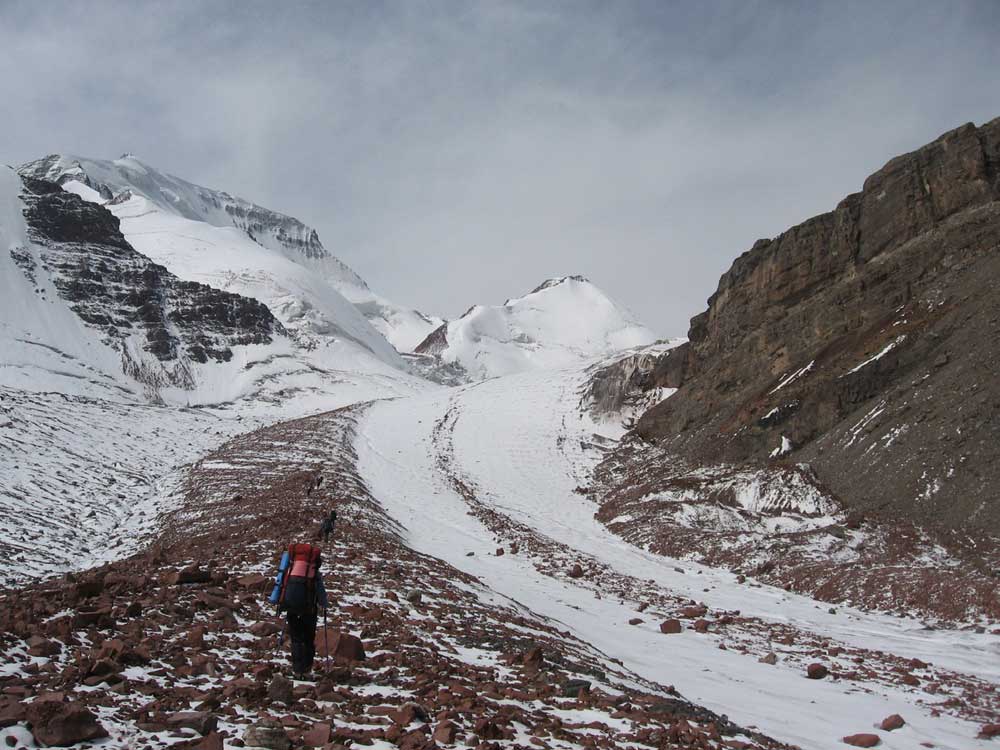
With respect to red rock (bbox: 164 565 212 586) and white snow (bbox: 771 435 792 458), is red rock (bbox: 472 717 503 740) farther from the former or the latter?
white snow (bbox: 771 435 792 458)

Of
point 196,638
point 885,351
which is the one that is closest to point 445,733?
point 196,638

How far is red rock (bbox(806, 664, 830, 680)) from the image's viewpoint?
12.6 m

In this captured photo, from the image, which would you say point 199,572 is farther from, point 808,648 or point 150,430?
point 150,430

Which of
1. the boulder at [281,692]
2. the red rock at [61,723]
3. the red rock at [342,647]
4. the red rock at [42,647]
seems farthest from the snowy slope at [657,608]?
the red rock at [42,647]

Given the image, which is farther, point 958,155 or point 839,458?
point 958,155

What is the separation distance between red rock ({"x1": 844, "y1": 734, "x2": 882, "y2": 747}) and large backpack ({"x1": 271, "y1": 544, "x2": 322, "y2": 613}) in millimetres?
7343

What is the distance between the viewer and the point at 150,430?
46969 millimetres

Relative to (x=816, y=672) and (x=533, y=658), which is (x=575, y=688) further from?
(x=816, y=672)

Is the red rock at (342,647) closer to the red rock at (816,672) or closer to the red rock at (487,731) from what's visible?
the red rock at (487,731)

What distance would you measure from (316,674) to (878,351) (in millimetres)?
28131

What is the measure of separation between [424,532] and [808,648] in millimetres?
16156

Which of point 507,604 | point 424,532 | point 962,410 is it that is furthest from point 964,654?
point 424,532

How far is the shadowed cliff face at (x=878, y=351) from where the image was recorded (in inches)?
878

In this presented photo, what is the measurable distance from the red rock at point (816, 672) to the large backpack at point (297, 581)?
30.5 feet
